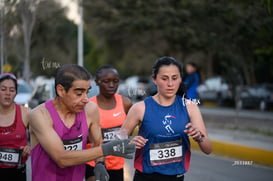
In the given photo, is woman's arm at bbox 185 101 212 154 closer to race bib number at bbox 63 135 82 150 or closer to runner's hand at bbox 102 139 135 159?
runner's hand at bbox 102 139 135 159

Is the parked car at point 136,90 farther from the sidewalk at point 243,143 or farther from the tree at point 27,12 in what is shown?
the tree at point 27,12

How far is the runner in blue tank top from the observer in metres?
4.15

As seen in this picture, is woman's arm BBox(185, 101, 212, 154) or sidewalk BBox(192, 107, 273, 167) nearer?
woman's arm BBox(185, 101, 212, 154)

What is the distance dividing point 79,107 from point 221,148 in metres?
8.20

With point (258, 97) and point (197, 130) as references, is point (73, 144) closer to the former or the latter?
point (197, 130)

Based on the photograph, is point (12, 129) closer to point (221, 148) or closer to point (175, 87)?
point (175, 87)

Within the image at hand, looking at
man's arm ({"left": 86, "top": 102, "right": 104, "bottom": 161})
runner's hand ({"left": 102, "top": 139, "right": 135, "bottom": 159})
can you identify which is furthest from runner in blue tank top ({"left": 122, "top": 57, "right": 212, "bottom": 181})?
runner's hand ({"left": 102, "top": 139, "right": 135, "bottom": 159})

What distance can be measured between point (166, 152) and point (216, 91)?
90.8 ft

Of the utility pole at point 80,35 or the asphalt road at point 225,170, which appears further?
the utility pole at point 80,35

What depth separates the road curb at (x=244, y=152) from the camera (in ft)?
32.3

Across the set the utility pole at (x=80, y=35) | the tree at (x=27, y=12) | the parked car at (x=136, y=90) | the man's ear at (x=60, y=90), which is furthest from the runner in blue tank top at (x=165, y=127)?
the utility pole at (x=80, y=35)

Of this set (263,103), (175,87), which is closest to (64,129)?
(175,87)

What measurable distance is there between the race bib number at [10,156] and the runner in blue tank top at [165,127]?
1.36 metres

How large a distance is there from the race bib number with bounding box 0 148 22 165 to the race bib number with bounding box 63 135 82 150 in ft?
5.01
